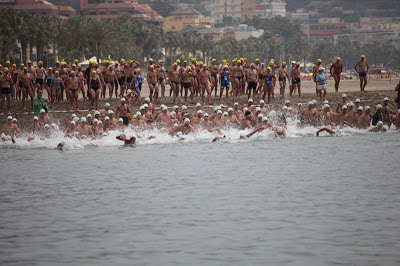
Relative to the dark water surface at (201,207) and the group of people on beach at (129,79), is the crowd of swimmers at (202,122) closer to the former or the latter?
the dark water surface at (201,207)

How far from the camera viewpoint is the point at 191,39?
12156 centimetres

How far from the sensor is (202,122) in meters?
22.4

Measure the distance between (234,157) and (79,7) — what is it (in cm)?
14138

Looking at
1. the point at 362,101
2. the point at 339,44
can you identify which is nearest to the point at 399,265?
the point at 362,101

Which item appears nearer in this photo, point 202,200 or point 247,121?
point 202,200

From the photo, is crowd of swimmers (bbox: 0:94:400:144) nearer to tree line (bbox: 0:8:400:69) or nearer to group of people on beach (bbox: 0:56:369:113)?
group of people on beach (bbox: 0:56:369:113)

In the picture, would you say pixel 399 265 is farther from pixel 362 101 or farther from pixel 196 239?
pixel 362 101

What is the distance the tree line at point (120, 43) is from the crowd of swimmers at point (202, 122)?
34.1m

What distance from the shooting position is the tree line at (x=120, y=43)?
66.2 m

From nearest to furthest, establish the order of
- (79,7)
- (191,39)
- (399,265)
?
1. (399,265)
2. (191,39)
3. (79,7)

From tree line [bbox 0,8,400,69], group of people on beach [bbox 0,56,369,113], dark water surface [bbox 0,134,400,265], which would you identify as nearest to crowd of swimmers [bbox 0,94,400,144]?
dark water surface [bbox 0,134,400,265]

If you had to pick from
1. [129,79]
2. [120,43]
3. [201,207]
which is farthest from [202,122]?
[120,43]

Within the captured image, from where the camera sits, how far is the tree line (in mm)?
66188

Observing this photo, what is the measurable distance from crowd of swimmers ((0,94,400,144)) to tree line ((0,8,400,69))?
112ft
